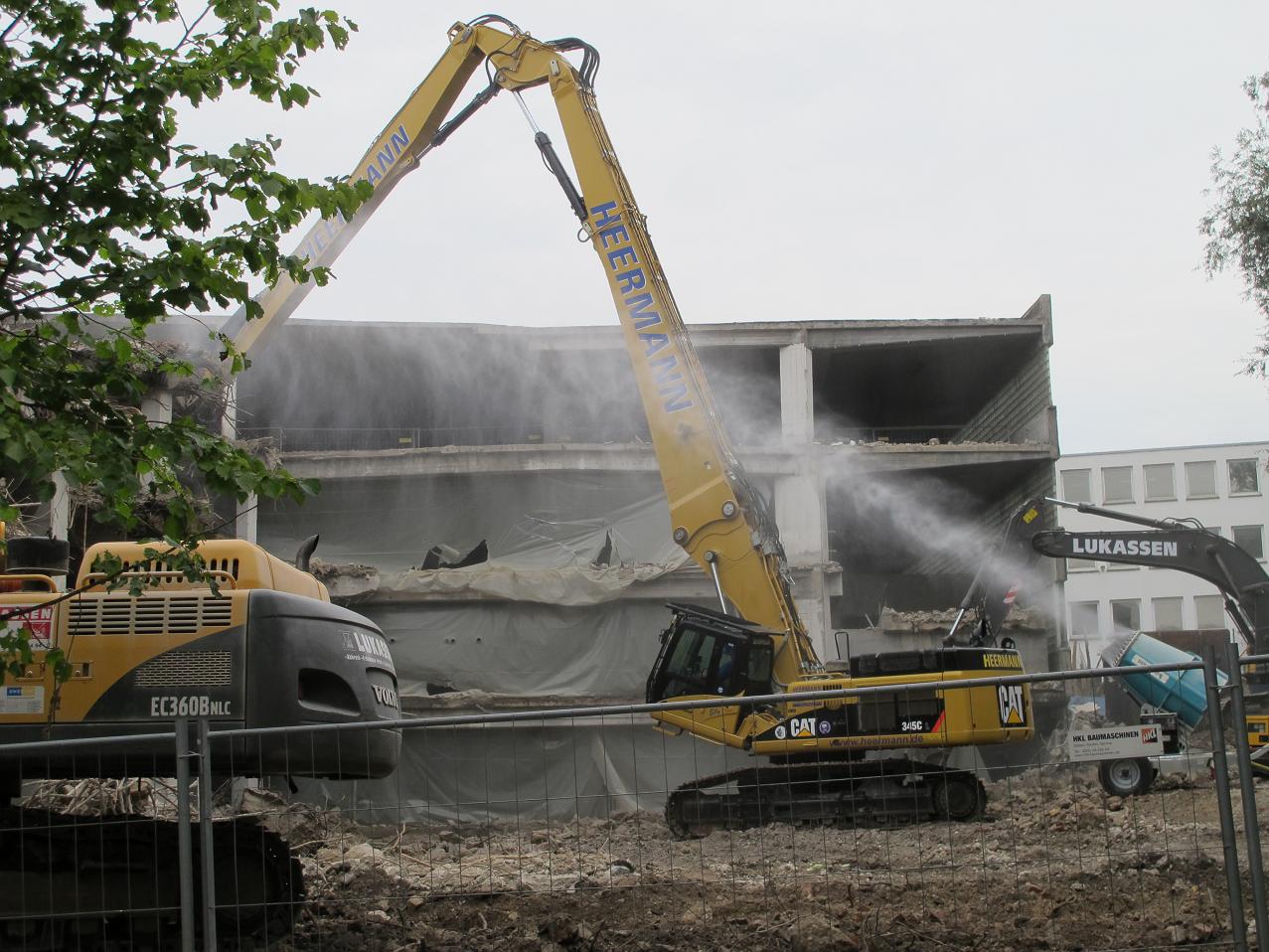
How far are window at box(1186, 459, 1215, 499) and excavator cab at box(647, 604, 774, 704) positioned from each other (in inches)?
2162

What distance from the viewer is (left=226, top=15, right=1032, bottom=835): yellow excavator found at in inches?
556

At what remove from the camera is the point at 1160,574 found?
61.0 m

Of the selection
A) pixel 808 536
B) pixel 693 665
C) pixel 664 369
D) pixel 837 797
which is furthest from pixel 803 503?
pixel 837 797

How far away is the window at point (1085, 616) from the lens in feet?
184

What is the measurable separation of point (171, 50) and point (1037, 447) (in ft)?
72.6

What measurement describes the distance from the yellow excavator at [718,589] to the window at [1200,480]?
5247 cm

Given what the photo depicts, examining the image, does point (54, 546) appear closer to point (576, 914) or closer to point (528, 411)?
point (576, 914)

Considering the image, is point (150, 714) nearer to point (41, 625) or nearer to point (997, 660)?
point (41, 625)

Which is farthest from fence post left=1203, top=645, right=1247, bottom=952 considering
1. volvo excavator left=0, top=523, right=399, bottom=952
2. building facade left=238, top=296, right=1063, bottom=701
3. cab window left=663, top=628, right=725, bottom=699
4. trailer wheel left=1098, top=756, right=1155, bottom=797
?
building facade left=238, top=296, right=1063, bottom=701

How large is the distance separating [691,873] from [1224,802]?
365 centimetres

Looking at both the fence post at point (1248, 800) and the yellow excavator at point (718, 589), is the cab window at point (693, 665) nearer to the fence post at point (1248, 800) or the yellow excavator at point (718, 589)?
the yellow excavator at point (718, 589)

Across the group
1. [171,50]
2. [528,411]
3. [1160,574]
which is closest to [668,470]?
[171,50]

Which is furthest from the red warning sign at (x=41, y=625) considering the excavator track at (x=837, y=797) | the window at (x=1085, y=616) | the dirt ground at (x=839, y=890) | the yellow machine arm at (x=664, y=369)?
the window at (x=1085, y=616)

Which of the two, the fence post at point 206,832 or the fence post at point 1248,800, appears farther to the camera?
the fence post at point 206,832
